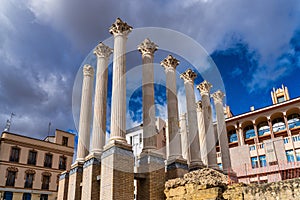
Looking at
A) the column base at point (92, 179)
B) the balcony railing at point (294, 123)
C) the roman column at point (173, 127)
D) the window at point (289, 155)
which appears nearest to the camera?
the column base at point (92, 179)

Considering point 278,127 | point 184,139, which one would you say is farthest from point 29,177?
point 278,127

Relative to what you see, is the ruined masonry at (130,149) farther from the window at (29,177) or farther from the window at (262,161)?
the window at (29,177)

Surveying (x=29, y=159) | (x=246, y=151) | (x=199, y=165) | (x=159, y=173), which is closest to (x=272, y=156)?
(x=246, y=151)

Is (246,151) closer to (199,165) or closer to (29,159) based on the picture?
(199,165)

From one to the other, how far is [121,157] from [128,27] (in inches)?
368

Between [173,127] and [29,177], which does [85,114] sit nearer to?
[173,127]

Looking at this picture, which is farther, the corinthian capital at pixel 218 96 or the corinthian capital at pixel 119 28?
the corinthian capital at pixel 218 96

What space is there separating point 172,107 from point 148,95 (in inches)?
100

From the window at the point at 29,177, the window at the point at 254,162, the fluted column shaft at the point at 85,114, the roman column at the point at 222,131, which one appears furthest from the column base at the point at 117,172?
the window at the point at 29,177

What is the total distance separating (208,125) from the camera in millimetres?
24219

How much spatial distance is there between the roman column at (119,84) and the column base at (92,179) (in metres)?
2.44

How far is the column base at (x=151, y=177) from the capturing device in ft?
49.7

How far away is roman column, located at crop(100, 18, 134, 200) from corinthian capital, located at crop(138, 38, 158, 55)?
244 cm

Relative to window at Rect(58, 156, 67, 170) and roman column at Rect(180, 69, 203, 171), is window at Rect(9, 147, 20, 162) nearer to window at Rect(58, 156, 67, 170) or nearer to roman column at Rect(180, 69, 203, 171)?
window at Rect(58, 156, 67, 170)
